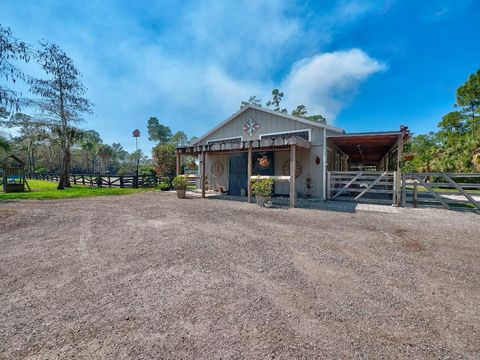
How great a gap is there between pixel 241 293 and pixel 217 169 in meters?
11.5

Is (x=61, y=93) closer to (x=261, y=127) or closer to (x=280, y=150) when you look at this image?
(x=261, y=127)

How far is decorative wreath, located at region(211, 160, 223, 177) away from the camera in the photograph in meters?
13.8

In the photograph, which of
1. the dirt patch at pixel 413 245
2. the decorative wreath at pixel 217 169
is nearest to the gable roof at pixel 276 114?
the decorative wreath at pixel 217 169

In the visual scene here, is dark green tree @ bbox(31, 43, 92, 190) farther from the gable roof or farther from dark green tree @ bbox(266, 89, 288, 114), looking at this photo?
dark green tree @ bbox(266, 89, 288, 114)

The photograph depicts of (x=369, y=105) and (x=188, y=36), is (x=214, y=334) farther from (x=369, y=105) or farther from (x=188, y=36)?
(x=369, y=105)

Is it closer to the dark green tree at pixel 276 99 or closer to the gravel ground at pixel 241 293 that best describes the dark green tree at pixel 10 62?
the gravel ground at pixel 241 293

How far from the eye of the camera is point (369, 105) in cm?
2872

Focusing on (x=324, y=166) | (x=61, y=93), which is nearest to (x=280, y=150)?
(x=324, y=166)

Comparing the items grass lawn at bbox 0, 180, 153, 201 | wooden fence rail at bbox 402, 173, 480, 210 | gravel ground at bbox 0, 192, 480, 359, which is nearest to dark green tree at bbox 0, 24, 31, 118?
grass lawn at bbox 0, 180, 153, 201

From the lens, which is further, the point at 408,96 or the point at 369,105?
the point at 369,105

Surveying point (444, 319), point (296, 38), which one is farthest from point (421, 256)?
point (296, 38)

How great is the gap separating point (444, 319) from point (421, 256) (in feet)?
6.45

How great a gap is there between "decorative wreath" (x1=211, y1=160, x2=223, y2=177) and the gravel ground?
335 inches

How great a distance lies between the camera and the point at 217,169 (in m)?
13.9
